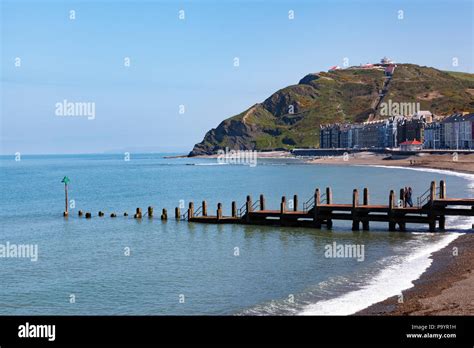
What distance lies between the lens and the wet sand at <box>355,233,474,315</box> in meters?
22.0

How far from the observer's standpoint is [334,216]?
1823 inches

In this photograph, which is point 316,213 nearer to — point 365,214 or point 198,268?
Answer: point 365,214

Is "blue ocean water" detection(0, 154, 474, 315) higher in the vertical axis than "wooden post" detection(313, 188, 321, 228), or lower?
lower

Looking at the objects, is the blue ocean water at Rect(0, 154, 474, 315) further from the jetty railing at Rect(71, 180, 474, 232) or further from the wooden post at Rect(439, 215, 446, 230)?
the jetty railing at Rect(71, 180, 474, 232)

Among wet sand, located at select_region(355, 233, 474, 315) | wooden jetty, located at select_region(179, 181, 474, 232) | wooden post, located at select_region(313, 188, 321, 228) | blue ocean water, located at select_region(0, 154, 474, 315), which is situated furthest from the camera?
wooden post, located at select_region(313, 188, 321, 228)

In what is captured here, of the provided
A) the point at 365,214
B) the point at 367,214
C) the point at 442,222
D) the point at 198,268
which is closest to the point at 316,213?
the point at 365,214

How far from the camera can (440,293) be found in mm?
24688

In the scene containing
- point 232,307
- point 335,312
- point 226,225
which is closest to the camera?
point 335,312

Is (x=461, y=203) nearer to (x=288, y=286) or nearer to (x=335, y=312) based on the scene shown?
(x=288, y=286)

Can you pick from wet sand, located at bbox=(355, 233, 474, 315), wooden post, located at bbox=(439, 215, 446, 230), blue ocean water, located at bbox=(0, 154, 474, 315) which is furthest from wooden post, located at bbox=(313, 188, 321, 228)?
wet sand, located at bbox=(355, 233, 474, 315)
